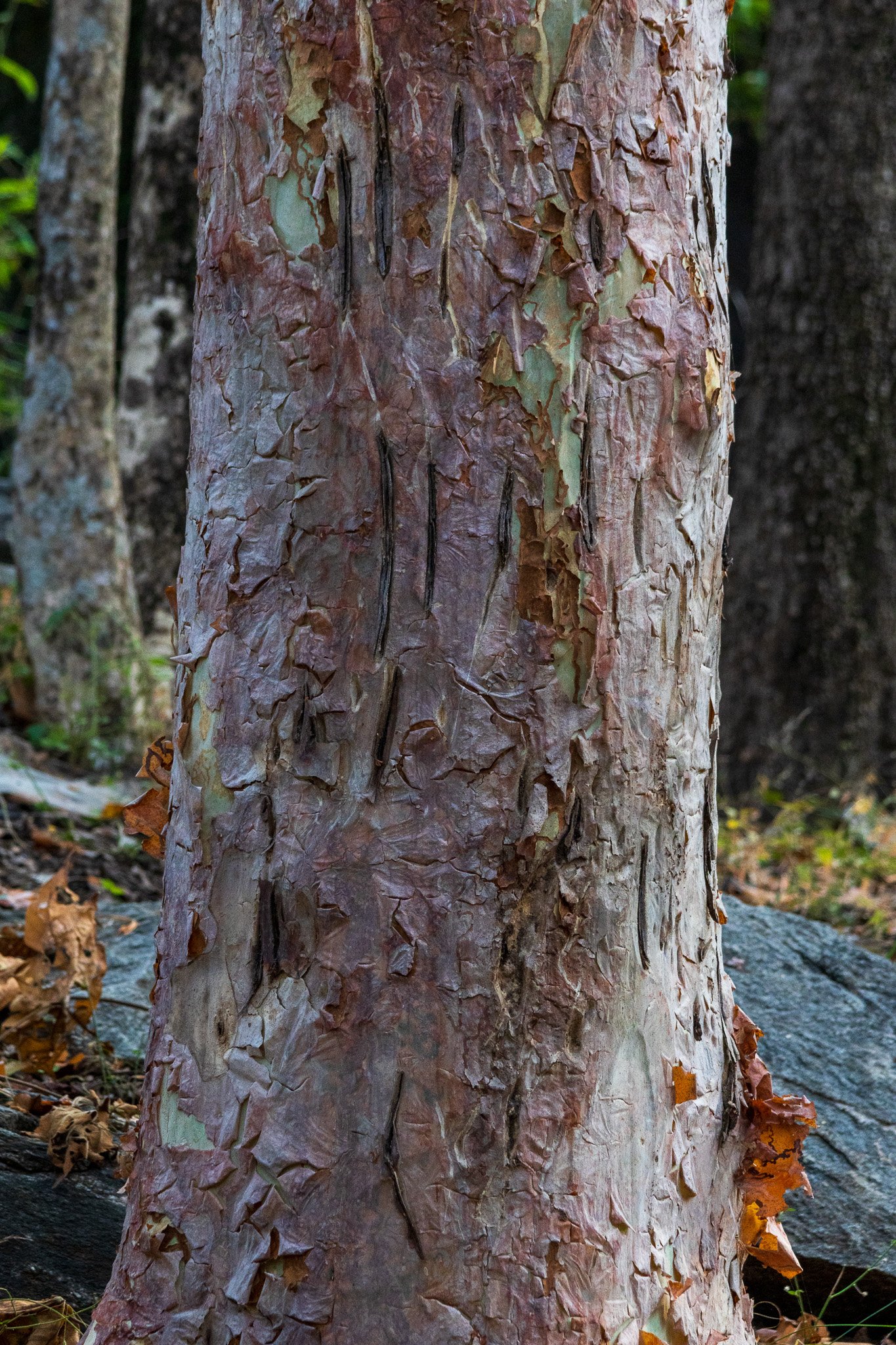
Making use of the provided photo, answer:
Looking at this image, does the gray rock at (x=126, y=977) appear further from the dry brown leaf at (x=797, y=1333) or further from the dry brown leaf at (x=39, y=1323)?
the dry brown leaf at (x=797, y=1333)

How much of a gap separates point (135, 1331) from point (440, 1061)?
1.58 ft

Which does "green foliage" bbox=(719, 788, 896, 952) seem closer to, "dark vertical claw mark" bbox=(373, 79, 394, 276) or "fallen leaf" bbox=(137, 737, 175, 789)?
"fallen leaf" bbox=(137, 737, 175, 789)

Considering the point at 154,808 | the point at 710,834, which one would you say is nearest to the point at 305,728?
the point at 154,808

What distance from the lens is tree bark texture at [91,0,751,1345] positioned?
4.02ft

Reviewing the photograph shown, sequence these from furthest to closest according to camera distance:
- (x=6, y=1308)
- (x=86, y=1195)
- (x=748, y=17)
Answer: (x=748, y=17), (x=86, y=1195), (x=6, y=1308)

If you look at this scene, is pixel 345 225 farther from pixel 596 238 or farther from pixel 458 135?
pixel 596 238

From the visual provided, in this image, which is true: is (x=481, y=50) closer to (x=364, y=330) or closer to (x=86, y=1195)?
(x=364, y=330)

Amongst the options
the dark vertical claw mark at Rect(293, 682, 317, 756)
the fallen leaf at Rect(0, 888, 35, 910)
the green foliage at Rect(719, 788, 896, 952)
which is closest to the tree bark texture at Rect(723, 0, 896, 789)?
the green foliage at Rect(719, 788, 896, 952)

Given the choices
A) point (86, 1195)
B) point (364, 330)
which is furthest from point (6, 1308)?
point (364, 330)

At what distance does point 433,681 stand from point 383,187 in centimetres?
54

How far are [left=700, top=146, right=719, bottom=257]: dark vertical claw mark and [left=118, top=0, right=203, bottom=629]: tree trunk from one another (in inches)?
169

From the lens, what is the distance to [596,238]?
1.26 m

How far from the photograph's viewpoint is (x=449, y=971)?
1.25 m

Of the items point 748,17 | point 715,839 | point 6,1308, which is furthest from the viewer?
point 748,17
